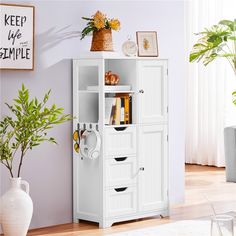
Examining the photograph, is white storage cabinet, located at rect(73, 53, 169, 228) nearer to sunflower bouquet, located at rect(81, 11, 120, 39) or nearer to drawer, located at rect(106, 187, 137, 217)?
drawer, located at rect(106, 187, 137, 217)

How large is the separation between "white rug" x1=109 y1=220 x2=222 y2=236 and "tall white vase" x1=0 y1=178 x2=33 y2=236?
709mm

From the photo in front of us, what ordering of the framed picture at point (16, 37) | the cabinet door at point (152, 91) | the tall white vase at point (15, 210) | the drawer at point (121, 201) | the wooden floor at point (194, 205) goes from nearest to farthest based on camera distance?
the tall white vase at point (15, 210) < the framed picture at point (16, 37) < the wooden floor at point (194, 205) < the drawer at point (121, 201) < the cabinet door at point (152, 91)

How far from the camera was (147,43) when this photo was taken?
5.59m

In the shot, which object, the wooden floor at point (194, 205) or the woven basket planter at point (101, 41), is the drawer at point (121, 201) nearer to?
the wooden floor at point (194, 205)

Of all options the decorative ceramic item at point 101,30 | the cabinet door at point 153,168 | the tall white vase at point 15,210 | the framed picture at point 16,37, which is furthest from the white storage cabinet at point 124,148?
the tall white vase at point 15,210

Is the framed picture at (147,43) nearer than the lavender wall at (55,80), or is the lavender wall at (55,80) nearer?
the lavender wall at (55,80)

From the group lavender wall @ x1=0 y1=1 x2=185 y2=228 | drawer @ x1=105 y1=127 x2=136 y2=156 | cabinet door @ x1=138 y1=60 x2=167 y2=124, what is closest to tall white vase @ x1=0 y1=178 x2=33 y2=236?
lavender wall @ x1=0 y1=1 x2=185 y2=228

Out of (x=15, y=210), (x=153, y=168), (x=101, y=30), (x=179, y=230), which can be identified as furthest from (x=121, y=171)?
(x=101, y=30)

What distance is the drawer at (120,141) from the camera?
16.3 feet

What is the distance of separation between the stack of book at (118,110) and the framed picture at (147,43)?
558 mm

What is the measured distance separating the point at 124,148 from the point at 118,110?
31 centimetres

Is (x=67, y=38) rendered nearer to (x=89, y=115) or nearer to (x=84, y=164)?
(x=89, y=115)

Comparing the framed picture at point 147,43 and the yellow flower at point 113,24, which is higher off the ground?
the yellow flower at point 113,24

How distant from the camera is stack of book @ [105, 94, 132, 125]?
500 cm
